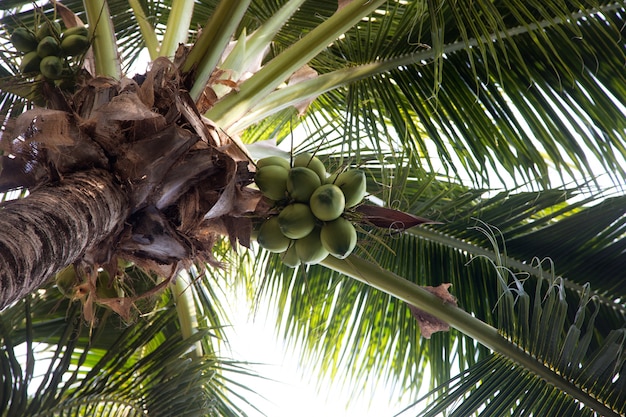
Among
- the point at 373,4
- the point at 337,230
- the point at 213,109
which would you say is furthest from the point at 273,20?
the point at 337,230

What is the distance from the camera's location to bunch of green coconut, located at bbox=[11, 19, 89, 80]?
204 cm

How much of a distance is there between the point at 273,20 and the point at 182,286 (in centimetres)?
117

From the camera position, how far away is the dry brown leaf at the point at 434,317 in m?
2.05

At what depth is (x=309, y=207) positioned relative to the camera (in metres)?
1.83

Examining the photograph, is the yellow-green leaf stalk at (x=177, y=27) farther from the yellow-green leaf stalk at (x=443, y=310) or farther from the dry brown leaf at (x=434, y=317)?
the dry brown leaf at (x=434, y=317)

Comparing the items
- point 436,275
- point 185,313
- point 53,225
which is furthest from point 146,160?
point 436,275

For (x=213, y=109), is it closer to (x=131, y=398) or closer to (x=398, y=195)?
(x=398, y=195)

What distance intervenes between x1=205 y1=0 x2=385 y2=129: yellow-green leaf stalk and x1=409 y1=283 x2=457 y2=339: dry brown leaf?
83 centimetres

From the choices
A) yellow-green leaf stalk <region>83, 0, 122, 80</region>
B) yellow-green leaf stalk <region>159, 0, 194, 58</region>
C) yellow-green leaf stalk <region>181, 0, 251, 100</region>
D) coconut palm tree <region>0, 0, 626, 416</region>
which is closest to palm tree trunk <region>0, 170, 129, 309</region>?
coconut palm tree <region>0, 0, 626, 416</region>

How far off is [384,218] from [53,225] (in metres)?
0.96

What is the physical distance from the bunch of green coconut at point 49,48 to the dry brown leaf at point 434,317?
1378 mm

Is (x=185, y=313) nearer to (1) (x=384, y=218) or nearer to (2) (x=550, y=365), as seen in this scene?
(1) (x=384, y=218)

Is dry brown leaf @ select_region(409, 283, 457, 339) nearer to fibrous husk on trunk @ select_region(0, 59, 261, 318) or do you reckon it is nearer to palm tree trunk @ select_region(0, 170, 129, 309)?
fibrous husk on trunk @ select_region(0, 59, 261, 318)

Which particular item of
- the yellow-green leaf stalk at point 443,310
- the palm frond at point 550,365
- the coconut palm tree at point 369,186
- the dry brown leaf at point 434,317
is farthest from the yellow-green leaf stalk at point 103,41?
the palm frond at point 550,365
